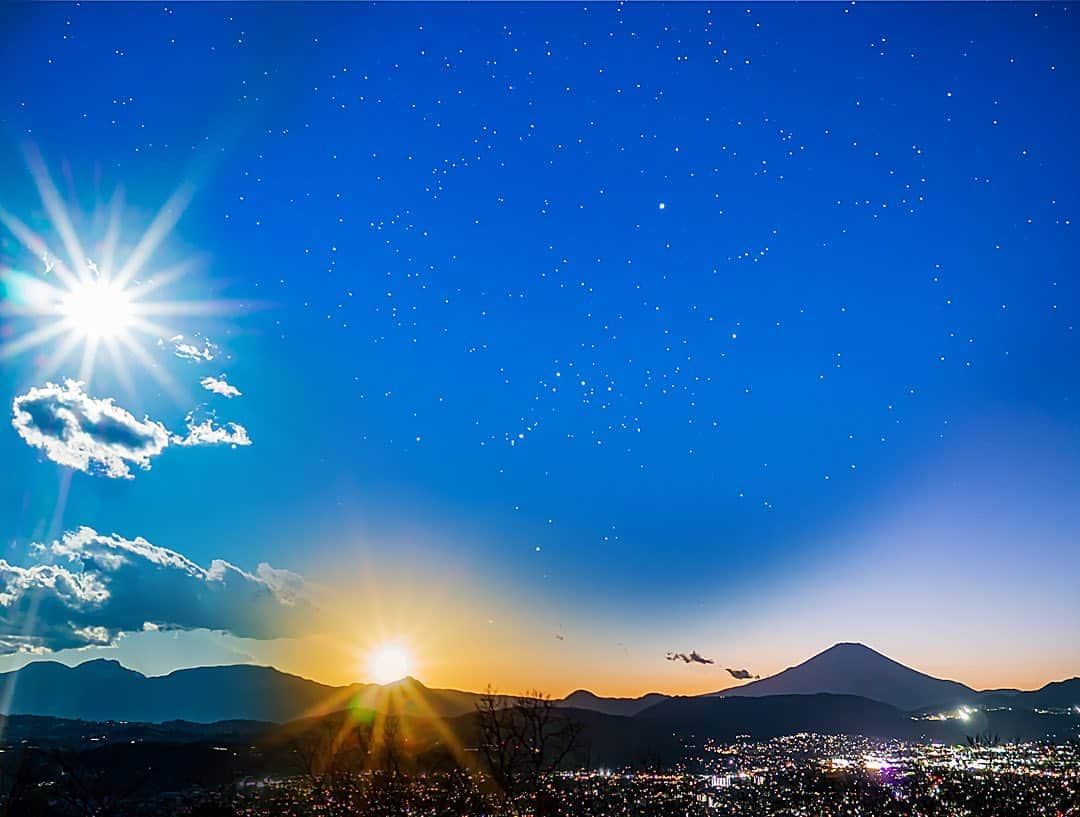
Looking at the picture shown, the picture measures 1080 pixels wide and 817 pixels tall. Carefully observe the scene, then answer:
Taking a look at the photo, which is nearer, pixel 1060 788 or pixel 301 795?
pixel 301 795

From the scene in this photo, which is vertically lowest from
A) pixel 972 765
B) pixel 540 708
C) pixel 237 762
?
pixel 972 765

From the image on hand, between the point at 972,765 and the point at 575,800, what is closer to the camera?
the point at 575,800

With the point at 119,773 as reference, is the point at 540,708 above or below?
above

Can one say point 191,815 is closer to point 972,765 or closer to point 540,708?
point 540,708

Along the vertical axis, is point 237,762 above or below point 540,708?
below

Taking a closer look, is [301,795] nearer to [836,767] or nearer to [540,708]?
[540,708]

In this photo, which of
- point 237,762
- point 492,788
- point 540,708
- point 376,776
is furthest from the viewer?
point 237,762

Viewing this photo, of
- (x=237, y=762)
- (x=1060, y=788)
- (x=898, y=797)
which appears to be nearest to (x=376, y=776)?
(x=898, y=797)

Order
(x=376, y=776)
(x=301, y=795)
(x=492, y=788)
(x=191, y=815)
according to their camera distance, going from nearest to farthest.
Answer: (x=191, y=815) → (x=376, y=776) → (x=301, y=795) → (x=492, y=788)

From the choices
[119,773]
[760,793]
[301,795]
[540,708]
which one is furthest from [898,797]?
[119,773]
